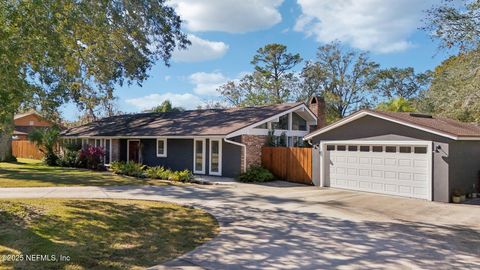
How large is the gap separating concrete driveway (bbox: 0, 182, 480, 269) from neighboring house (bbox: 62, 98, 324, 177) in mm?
4237

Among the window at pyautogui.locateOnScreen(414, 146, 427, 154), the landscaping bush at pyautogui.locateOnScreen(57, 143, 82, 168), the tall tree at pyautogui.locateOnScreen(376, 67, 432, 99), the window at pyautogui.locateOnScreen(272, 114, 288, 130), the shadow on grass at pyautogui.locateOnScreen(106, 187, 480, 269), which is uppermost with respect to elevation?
the tall tree at pyautogui.locateOnScreen(376, 67, 432, 99)

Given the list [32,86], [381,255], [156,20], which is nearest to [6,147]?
[156,20]

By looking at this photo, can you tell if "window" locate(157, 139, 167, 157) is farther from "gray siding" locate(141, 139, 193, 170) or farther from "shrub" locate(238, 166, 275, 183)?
"shrub" locate(238, 166, 275, 183)

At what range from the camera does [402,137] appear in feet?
46.8

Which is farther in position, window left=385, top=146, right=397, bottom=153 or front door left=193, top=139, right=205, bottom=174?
front door left=193, top=139, right=205, bottom=174

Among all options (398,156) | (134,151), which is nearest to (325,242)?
(398,156)

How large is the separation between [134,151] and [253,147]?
30.3 ft

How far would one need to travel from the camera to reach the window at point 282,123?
20.4 m

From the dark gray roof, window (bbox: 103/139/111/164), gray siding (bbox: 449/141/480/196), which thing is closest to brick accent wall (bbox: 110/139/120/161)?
window (bbox: 103/139/111/164)

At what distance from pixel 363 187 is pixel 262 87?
94.7 feet

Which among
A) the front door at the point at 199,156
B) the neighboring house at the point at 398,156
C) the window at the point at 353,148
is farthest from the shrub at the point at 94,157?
the window at the point at 353,148

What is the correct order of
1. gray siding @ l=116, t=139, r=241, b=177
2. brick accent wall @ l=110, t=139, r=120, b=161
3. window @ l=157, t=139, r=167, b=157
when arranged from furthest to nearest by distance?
brick accent wall @ l=110, t=139, r=120, b=161 < window @ l=157, t=139, r=167, b=157 < gray siding @ l=116, t=139, r=241, b=177

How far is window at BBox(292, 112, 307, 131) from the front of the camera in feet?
70.6

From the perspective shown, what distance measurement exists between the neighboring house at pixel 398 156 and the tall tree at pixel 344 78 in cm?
2694
